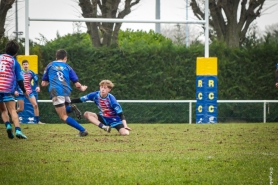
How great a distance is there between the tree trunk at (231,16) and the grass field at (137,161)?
Result: 14.3 metres

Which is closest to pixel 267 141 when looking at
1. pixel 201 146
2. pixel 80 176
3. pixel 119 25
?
pixel 201 146

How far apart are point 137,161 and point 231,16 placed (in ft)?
60.7

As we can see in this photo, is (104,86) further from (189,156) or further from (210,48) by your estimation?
(210,48)

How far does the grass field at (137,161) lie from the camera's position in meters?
6.98

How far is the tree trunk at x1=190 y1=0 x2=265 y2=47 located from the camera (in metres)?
26.1

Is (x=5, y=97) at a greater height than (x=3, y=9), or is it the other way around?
(x=3, y=9)

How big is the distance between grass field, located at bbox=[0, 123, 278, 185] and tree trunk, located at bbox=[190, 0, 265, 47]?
1427 cm

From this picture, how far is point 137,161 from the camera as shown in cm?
855

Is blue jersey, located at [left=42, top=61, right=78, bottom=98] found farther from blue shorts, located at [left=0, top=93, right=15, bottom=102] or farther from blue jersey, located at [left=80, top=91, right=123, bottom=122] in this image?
blue shorts, located at [left=0, top=93, right=15, bottom=102]

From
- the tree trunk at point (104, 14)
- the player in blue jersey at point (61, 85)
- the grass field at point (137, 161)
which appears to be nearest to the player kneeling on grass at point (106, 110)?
the player in blue jersey at point (61, 85)

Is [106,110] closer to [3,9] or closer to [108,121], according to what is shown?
[108,121]

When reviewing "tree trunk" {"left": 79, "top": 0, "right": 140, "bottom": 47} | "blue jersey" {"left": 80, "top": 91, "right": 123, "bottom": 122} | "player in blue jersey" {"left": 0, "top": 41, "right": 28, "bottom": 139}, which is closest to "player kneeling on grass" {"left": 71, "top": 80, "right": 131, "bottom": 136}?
"blue jersey" {"left": 80, "top": 91, "right": 123, "bottom": 122}

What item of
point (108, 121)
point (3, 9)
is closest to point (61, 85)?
point (108, 121)

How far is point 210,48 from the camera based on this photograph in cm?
2338
